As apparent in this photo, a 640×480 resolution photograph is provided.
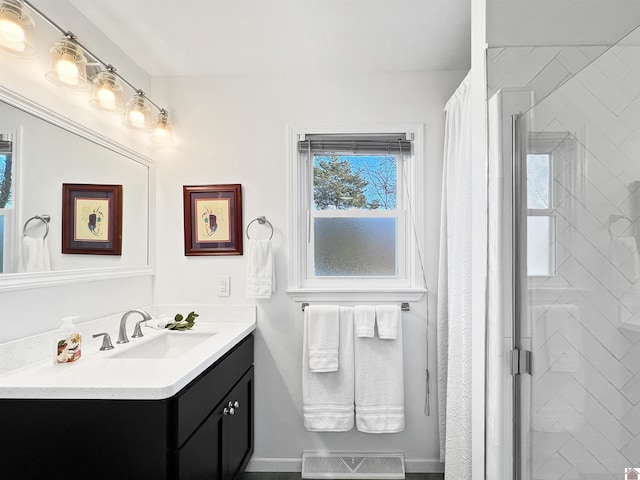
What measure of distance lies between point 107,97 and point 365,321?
1708 millimetres

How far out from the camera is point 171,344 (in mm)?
2064

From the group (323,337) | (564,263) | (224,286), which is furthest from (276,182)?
(564,263)

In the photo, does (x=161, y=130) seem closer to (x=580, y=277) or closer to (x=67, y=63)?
(x=67, y=63)

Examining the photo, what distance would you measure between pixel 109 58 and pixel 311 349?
6.09 ft

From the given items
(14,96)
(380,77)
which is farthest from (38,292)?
(380,77)

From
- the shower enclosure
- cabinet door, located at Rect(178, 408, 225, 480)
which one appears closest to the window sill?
cabinet door, located at Rect(178, 408, 225, 480)

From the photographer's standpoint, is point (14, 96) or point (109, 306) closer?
point (14, 96)

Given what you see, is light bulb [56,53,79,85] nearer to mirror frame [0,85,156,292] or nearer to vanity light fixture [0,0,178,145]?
vanity light fixture [0,0,178,145]

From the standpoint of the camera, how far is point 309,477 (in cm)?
221

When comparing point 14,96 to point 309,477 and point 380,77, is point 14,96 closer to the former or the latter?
point 380,77

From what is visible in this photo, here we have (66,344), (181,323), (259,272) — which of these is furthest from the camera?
(259,272)

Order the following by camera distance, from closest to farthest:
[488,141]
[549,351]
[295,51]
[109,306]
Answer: [549,351]
[488,141]
[109,306]
[295,51]

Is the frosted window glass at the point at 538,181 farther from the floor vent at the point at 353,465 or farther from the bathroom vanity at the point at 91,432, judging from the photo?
the floor vent at the point at 353,465

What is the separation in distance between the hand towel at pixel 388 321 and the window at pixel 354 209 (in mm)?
170
